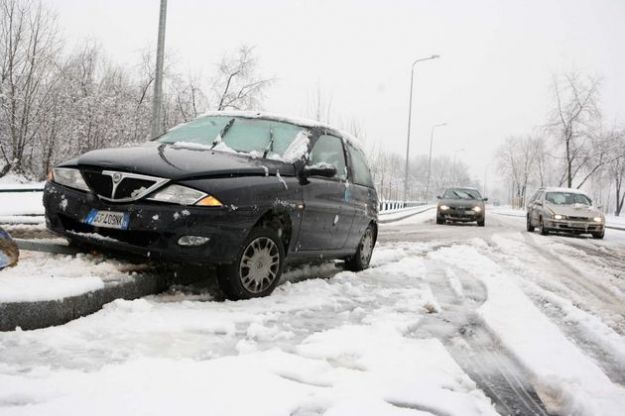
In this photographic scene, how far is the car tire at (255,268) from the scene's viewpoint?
13.2 ft

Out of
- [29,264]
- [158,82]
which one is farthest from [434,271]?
[158,82]

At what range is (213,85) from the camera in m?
36.3

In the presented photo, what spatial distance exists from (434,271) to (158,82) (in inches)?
316

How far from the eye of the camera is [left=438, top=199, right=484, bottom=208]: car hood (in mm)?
19453

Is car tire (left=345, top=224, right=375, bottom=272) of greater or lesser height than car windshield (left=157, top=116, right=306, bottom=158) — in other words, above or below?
below

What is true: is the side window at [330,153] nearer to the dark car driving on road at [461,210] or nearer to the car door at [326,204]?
the car door at [326,204]

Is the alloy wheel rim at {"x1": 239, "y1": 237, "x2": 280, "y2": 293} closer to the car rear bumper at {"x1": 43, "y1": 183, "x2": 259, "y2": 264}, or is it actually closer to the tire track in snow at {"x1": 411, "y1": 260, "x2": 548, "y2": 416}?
the car rear bumper at {"x1": 43, "y1": 183, "x2": 259, "y2": 264}

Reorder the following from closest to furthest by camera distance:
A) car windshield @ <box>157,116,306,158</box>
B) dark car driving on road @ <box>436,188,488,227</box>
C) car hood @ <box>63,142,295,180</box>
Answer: car hood @ <box>63,142,295,180</box> → car windshield @ <box>157,116,306,158</box> → dark car driving on road @ <box>436,188,488,227</box>

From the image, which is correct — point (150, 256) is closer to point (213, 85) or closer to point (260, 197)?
point (260, 197)

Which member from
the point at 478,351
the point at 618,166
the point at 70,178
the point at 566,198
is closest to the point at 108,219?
the point at 70,178

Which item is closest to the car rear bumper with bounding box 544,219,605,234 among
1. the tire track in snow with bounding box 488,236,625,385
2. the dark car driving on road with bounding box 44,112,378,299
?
the tire track in snow with bounding box 488,236,625,385

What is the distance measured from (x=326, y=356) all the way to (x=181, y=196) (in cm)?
160

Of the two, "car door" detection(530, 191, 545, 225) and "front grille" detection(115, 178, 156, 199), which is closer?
"front grille" detection(115, 178, 156, 199)

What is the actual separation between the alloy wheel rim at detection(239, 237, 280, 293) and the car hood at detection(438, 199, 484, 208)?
1604cm
